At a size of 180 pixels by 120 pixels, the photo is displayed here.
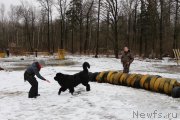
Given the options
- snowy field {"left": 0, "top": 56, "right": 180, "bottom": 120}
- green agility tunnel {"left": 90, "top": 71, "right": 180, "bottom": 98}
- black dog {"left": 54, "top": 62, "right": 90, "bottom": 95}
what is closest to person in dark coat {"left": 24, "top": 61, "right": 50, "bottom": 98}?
snowy field {"left": 0, "top": 56, "right": 180, "bottom": 120}

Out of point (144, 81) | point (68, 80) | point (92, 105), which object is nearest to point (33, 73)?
point (68, 80)

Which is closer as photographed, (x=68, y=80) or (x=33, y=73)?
(x=33, y=73)

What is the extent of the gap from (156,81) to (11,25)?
295 ft

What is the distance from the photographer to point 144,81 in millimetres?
12898

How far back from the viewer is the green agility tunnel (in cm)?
1156

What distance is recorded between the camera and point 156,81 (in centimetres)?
1231

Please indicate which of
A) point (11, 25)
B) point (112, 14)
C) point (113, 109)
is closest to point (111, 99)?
point (113, 109)

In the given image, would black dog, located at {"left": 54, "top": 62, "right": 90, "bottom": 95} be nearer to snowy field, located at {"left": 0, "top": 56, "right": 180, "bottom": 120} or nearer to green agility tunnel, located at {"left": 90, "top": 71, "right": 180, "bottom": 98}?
snowy field, located at {"left": 0, "top": 56, "right": 180, "bottom": 120}

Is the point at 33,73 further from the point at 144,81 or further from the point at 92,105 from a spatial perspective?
the point at 144,81

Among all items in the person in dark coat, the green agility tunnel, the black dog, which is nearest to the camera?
the person in dark coat

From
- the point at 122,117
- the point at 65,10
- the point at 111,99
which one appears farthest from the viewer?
the point at 65,10

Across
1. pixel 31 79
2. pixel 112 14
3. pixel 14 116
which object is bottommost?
pixel 14 116

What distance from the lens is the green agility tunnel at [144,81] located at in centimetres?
1156

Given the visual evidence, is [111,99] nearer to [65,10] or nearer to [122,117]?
[122,117]
